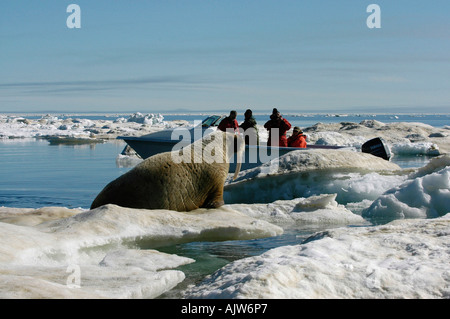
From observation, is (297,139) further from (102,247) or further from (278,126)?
(102,247)

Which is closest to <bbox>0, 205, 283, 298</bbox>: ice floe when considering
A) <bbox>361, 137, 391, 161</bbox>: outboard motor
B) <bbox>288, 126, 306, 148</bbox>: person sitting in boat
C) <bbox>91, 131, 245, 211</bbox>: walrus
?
<bbox>91, 131, 245, 211</bbox>: walrus

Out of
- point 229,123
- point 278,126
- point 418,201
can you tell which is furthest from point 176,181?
point 278,126

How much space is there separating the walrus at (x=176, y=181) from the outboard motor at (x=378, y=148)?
301 inches

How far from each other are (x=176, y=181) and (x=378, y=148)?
29.4ft

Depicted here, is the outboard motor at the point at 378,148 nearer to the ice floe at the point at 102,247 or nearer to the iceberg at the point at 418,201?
the iceberg at the point at 418,201

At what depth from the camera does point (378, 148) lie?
15422mm

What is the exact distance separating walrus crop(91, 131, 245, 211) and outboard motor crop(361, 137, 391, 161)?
7636mm

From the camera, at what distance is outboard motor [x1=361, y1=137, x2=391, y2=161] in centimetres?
1516

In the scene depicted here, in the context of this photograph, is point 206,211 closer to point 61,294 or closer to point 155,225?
point 155,225

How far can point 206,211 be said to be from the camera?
7.82 meters

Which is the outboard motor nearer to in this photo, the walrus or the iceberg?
the iceberg

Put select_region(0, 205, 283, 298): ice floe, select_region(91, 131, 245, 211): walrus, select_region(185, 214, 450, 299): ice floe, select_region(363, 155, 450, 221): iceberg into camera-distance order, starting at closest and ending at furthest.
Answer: select_region(185, 214, 450, 299): ice floe < select_region(0, 205, 283, 298): ice floe < select_region(91, 131, 245, 211): walrus < select_region(363, 155, 450, 221): iceberg
